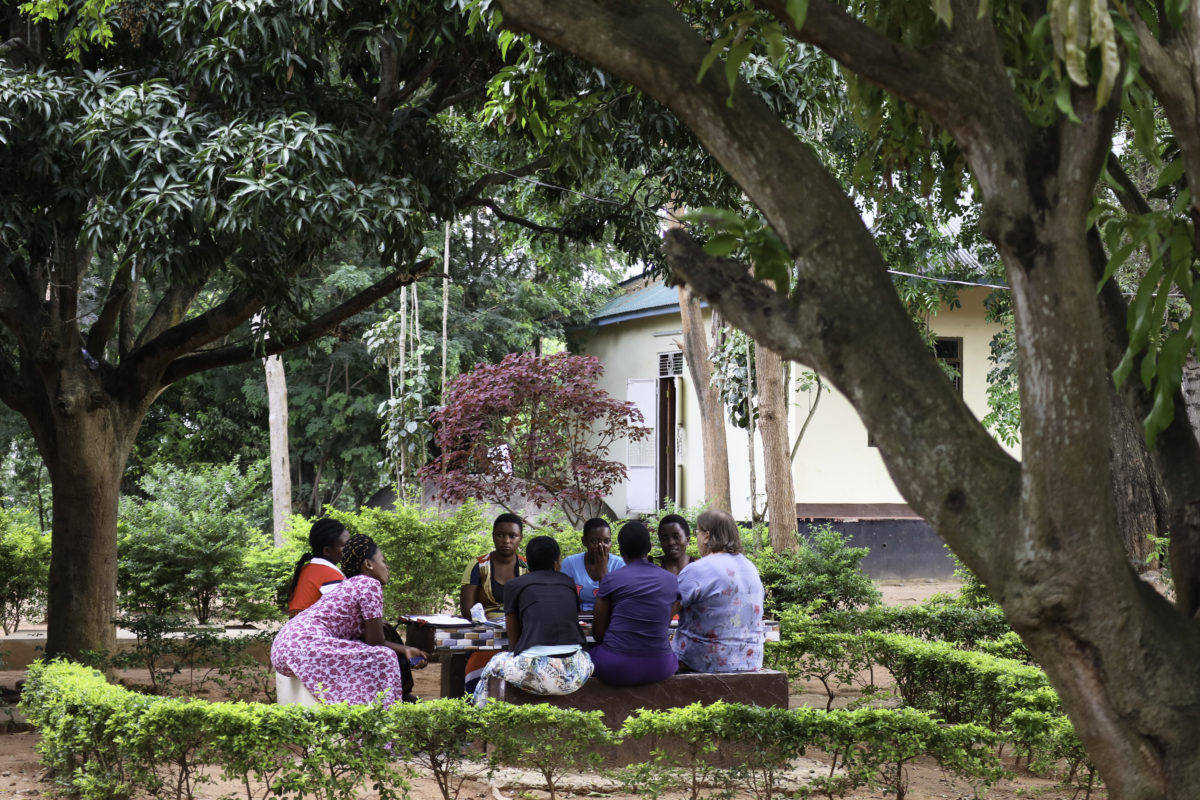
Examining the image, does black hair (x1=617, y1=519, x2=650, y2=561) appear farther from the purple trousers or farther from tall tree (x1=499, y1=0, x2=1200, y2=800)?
tall tree (x1=499, y1=0, x2=1200, y2=800)

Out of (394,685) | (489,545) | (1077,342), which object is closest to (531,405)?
(489,545)

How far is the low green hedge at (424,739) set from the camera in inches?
205

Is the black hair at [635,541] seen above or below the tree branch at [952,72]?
below

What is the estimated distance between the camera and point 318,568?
23.0ft

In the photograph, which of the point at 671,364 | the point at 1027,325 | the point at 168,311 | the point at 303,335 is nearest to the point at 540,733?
the point at 1027,325

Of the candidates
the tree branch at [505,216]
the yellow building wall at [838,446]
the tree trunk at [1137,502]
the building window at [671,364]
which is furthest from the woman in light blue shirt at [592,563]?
the building window at [671,364]

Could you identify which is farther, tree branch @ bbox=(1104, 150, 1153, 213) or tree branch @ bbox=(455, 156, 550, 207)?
Answer: tree branch @ bbox=(455, 156, 550, 207)

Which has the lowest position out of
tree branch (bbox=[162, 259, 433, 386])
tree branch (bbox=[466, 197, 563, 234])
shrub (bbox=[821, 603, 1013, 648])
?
shrub (bbox=[821, 603, 1013, 648])

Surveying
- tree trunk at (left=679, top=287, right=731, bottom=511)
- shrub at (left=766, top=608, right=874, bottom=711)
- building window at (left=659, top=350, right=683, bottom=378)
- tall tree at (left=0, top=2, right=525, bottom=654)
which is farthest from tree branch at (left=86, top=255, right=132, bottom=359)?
building window at (left=659, top=350, right=683, bottom=378)

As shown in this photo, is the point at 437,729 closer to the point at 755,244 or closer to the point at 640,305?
the point at 755,244

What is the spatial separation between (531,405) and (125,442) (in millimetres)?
5699

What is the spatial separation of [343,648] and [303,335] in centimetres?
288

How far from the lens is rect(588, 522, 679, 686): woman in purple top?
644cm

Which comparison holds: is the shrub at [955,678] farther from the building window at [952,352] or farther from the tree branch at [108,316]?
the building window at [952,352]
